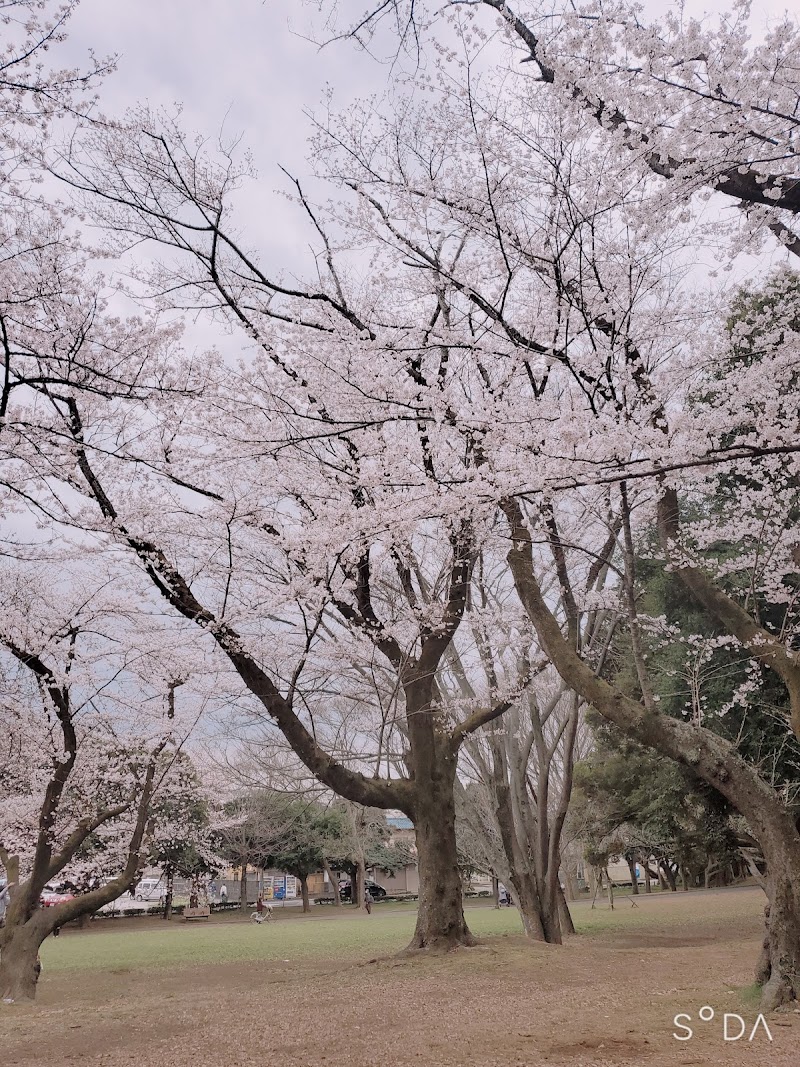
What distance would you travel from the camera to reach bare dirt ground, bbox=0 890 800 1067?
4617 millimetres

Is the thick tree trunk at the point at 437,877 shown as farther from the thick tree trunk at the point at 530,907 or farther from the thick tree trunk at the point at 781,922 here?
the thick tree trunk at the point at 781,922

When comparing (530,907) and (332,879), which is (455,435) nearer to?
(530,907)

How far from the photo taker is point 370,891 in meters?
36.5

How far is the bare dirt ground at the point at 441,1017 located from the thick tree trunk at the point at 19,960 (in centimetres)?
45

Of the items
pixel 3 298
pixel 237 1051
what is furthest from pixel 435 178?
pixel 237 1051

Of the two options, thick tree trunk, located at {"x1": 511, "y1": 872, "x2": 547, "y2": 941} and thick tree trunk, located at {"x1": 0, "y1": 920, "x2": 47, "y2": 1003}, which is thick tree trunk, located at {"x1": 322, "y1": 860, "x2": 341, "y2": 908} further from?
thick tree trunk, located at {"x1": 0, "y1": 920, "x2": 47, "y2": 1003}

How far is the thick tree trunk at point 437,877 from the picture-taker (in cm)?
879

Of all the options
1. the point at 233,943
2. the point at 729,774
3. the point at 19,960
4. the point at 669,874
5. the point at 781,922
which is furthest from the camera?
the point at 669,874

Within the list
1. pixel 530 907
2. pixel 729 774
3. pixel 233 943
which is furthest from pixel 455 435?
pixel 233 943

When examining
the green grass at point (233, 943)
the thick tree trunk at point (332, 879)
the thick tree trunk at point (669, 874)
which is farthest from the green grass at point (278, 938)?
the thick tree trunk at point (669, 874)

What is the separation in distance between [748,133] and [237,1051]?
6.32m

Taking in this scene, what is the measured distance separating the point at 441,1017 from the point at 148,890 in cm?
3666

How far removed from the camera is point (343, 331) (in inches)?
283

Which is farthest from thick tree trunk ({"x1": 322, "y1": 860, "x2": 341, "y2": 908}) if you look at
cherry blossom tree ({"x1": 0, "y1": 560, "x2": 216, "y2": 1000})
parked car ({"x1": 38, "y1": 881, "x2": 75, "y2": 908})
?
cherry blossom tree ({"x1": 0, "y1": 560, "x2": 216, "y2": 1000})
